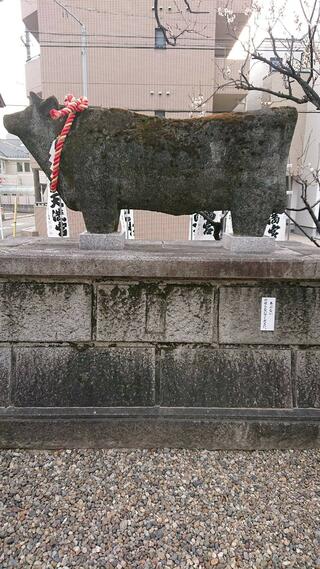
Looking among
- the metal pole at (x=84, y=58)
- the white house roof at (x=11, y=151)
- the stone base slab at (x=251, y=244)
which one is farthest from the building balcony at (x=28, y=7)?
the white house roof at (x=11, y=151)

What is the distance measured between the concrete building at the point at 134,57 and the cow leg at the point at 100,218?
976 cm

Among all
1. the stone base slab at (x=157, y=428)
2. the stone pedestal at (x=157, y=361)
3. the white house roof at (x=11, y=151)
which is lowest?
the stone base slab at (x=157, y=428)

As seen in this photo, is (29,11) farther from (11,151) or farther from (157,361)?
(11,151)

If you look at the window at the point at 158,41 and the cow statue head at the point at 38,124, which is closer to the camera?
the cow statue head at the point at 38,124

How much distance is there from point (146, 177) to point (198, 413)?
189 centimetres

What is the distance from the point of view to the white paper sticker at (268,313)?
2.77 metres

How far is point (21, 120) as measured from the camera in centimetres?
289

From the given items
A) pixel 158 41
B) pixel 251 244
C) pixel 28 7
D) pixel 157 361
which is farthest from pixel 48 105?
pixel 28 7

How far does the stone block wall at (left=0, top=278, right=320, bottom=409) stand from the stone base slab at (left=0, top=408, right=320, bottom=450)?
0.08m

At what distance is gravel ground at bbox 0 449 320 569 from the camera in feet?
6.44

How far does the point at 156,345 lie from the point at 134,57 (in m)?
12.7

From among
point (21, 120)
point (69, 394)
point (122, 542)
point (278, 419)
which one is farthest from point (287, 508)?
point (21, 120)

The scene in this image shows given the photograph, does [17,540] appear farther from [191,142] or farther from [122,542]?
[191,142]

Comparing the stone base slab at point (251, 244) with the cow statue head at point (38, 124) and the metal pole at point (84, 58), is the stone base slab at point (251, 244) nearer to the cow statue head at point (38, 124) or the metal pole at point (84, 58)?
the cow statue head at point (38, 124)
